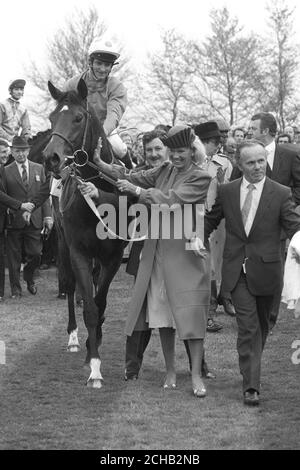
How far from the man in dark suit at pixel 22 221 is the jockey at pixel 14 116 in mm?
2355

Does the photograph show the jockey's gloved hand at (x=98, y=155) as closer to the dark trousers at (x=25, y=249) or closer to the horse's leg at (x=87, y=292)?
the horse's leg at (x=87, y=292)

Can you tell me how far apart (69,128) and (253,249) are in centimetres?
191

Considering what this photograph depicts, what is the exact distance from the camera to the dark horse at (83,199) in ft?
25.3

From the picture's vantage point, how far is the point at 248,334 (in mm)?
7215

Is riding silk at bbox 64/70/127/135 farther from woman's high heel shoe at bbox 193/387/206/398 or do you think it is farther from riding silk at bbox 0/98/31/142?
riding silk at bbox 0/98/31/142

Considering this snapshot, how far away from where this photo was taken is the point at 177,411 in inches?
273

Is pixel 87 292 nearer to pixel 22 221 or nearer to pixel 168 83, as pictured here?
pixel 22 221

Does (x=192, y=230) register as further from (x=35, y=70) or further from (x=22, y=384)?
(x=35, y=70)

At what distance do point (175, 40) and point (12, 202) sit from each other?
93.9ft

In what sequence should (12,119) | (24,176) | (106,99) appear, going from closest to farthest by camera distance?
(106,99) → (24,176) → (12,119)

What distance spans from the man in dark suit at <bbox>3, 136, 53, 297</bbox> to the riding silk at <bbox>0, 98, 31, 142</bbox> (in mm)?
2484

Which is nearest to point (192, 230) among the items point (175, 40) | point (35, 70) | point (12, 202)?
point (12, 202)

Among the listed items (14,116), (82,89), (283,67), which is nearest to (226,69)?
(283,67)

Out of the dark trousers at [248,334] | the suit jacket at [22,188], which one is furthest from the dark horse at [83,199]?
the suit jacket at [22,188]
